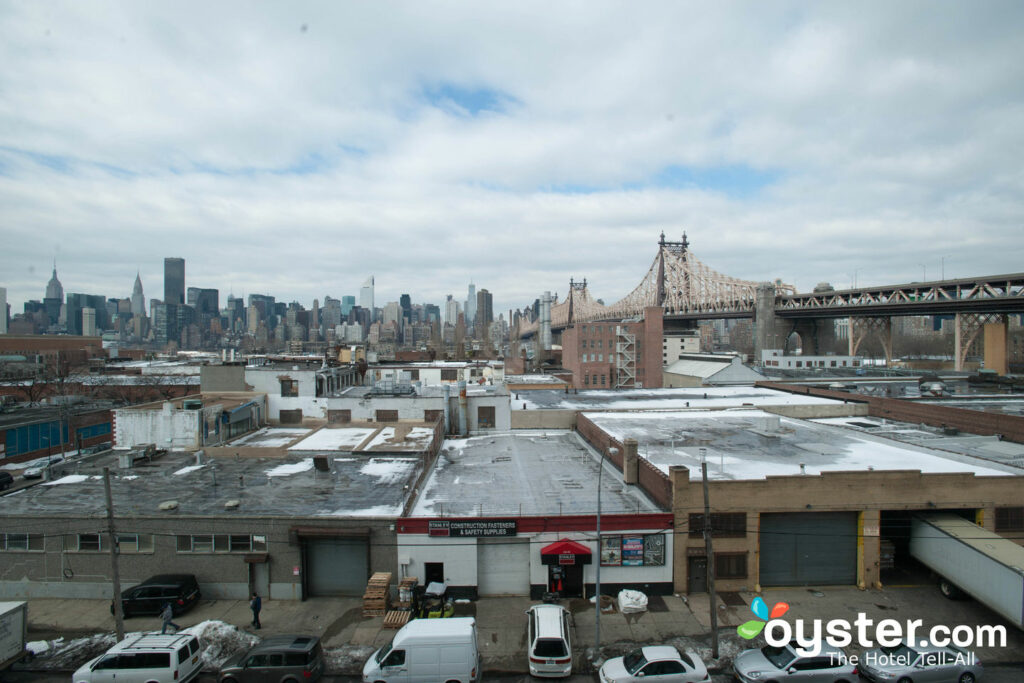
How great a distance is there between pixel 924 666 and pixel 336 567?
1734 cm

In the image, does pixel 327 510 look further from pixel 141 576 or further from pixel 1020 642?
pixel 1020 642

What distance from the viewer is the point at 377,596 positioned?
17.5 meters

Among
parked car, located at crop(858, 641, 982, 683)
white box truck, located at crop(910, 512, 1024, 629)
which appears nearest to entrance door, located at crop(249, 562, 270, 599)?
parked car, located at crop(858, 641, 982, 683)

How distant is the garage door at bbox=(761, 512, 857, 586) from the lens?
64.6 ft

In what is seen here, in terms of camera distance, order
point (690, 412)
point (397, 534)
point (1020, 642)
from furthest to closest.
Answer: point (690, 412)
point (397, 534)
point (1020, 642)

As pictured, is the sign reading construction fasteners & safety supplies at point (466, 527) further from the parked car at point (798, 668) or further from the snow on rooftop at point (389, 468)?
the parked car at point (798, 668)

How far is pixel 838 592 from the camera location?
63.0 ft

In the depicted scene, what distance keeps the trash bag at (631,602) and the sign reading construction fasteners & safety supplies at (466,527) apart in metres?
4.28

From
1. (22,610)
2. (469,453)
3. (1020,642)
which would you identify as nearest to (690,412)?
(469,453)

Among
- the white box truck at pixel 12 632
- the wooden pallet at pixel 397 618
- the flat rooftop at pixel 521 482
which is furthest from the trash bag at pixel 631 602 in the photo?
the white box truck at pixel 12 632

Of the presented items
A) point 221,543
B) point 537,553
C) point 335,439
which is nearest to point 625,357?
point 335,439

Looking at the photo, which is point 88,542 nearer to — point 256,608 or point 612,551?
point 256,608

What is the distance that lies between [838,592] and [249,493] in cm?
2214

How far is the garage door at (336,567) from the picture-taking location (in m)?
18.9
